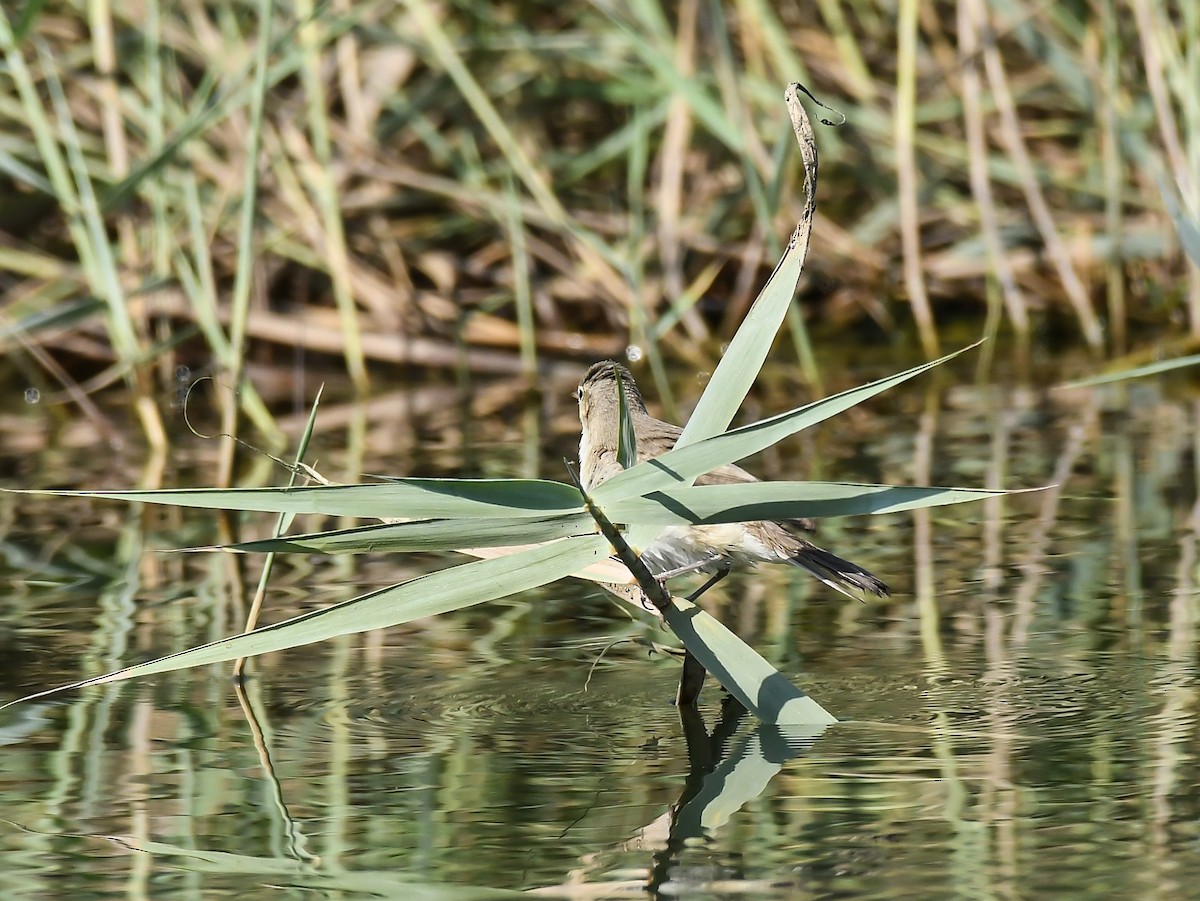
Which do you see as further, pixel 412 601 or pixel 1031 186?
pixel 1031 186

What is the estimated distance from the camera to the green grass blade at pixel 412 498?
259 centimetres

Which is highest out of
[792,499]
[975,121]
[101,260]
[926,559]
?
[975,121]

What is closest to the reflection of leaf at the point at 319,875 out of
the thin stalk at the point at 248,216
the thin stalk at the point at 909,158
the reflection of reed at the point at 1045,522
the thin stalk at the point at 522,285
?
the reflection of reed at the point at 1045,522

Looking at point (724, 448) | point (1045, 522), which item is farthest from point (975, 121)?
point (724, 448)

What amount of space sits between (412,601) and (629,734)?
499 millimetres

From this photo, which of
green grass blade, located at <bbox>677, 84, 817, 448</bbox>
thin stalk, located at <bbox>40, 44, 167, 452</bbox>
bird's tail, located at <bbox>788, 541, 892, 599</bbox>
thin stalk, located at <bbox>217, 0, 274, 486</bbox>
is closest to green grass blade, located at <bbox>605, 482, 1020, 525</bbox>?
green grass blade, located at <bbox>677, 84, 817, 448</bbox>

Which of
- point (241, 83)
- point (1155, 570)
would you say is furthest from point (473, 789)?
point (241, 83)

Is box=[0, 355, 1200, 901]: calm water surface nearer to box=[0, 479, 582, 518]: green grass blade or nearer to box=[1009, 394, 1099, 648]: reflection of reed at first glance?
box=[1009, 394, 1099, 648]: reflection of reed

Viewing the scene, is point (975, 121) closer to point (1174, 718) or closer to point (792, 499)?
point (1174, 718)

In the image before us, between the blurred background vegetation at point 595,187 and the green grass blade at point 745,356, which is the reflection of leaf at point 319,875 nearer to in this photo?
the green grass blade at point 745,356

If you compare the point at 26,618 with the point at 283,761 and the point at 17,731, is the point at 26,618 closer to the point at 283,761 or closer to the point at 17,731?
the point at 17,731

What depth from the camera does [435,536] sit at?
266 centimetres

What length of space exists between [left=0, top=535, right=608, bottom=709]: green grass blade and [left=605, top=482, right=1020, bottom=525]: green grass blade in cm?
16

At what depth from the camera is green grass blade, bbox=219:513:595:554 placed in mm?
2613
